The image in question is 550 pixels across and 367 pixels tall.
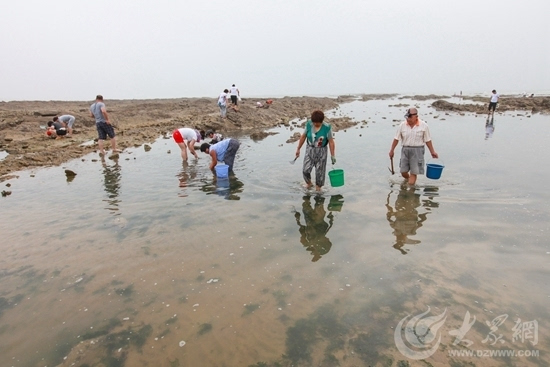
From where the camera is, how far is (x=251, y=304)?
11.3 feet

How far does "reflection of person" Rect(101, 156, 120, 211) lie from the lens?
6688mm

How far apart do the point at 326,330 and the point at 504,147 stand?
1215 cm

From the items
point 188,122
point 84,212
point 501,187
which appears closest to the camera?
point 84,212

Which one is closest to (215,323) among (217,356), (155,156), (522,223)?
(217,356)

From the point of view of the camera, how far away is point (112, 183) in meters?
8.09

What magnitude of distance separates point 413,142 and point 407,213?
187cm

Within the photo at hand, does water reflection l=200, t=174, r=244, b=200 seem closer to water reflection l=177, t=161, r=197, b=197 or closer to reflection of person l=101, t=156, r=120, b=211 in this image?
water reflection l=177, t=161, r=197, b=197

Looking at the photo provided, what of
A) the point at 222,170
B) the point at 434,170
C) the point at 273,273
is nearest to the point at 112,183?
the point at 222,170

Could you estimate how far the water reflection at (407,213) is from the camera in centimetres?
482

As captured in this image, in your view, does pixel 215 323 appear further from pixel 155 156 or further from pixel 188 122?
pixel 188 122

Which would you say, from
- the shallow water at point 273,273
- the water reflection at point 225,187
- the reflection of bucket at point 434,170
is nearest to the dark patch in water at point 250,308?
the shallow water at point 273,273

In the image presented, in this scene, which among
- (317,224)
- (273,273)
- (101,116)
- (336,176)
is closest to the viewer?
(273,273)

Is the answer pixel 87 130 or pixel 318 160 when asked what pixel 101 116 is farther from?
pixel 318 160

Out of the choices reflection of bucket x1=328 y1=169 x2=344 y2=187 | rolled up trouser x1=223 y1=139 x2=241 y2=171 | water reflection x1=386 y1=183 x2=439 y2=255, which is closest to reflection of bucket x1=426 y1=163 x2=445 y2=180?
water reflection x1=386 y1=183 x2=439 y2=255
